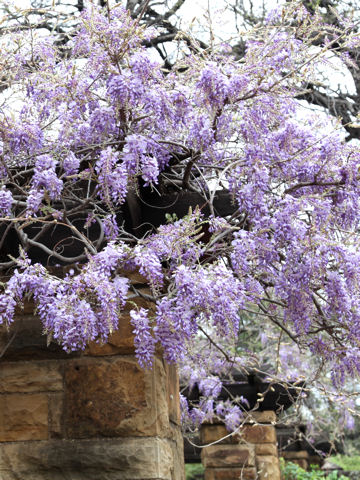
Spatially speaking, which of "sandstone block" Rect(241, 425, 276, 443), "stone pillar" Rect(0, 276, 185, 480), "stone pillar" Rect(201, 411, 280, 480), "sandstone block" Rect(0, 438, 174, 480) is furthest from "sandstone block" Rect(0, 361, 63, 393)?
"sandstone block" Rect(241, 425, 276, 443)

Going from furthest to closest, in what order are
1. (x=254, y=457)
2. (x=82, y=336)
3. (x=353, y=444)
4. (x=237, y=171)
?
(x=353, y=444)
(x=254, y=457)
(x=237, y=171)
(x=82, y=336)

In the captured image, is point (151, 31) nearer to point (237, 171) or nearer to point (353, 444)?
point (237, 171)

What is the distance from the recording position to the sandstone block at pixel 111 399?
262 cm

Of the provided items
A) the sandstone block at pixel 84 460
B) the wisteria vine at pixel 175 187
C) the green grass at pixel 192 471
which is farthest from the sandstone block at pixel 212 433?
the green grass at pixel 192 471

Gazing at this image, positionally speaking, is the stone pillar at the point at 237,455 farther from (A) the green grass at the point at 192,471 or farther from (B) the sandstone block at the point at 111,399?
(A) the green grass at the point at 192,471

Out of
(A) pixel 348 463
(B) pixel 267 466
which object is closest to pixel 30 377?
(B) pixel 267 466

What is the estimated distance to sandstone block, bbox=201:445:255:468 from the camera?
6.42m

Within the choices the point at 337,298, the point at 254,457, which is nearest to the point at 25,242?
the point at 337,298

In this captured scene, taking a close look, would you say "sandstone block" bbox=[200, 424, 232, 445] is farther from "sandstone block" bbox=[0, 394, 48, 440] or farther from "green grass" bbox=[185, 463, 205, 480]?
"green grass" bbox=[185, 463, 205, 480]

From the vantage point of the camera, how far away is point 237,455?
21.2ft

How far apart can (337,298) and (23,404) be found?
4.35 feet

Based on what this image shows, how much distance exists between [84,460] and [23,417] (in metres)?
0.31

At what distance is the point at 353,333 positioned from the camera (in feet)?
9.05

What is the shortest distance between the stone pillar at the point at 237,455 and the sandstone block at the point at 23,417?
3.97m
